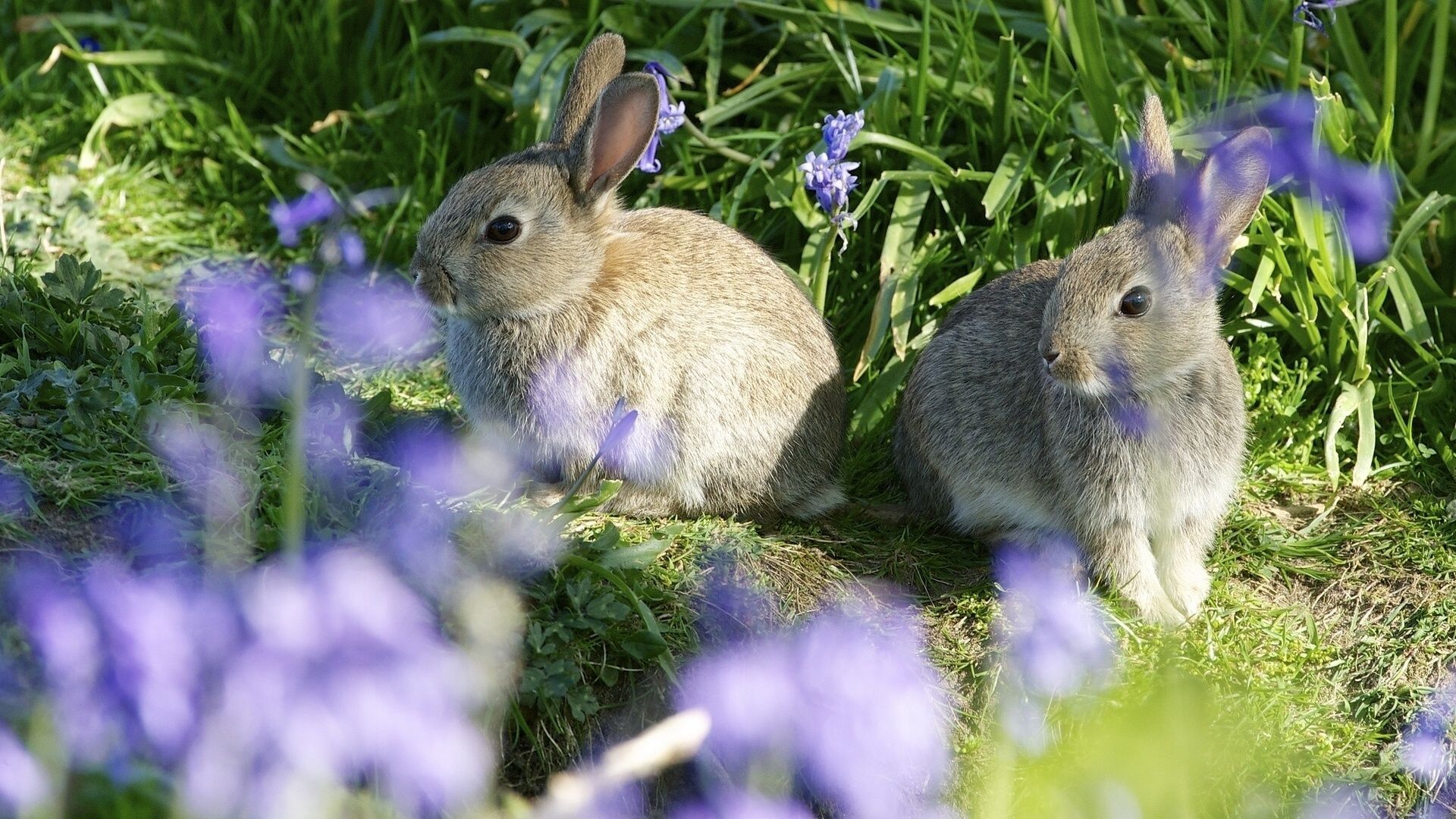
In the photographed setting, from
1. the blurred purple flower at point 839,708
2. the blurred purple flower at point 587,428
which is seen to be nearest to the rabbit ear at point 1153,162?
the blurred purple flower at point 839,708

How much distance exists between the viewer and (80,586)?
3.27 meters

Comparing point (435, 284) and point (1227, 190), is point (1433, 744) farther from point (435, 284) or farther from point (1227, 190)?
point (435, 284)

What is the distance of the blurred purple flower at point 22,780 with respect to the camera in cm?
220

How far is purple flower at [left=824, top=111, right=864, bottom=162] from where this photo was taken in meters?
4.64

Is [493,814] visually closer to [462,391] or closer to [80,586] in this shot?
[80,586]

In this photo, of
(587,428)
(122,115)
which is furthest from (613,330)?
(122,115)

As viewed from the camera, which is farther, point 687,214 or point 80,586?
point 687,214

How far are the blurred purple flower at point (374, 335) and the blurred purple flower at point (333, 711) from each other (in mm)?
2590

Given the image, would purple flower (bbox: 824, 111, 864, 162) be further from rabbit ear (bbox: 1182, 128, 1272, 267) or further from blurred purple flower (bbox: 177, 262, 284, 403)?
blurred purple flower (bbox: 177, 262, 284, 403)

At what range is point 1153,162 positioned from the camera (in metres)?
4.10

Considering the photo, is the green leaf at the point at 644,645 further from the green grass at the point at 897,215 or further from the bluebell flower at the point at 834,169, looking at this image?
the bluebell flower at the point at 834,169

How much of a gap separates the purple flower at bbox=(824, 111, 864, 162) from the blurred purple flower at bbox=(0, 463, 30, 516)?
2.47m

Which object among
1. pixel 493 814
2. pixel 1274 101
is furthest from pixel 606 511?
pixel 1274 101

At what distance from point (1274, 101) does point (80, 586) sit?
3926 mm
